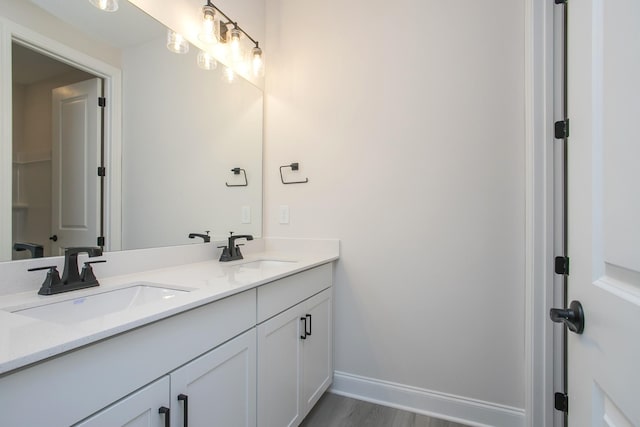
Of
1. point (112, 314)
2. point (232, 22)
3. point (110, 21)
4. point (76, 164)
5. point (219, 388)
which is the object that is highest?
point (232, 22)

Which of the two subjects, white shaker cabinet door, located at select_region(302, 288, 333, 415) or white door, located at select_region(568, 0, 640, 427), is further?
white shaker cabinet door, located at select_region(302, 288, 333, 415)

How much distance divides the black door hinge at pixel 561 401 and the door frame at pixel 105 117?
6.38 feet

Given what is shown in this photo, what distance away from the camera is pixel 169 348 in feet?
2.68

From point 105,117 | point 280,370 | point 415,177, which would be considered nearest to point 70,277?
point 105,117

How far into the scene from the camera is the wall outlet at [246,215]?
6.63ft

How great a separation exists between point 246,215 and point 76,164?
1.03 m

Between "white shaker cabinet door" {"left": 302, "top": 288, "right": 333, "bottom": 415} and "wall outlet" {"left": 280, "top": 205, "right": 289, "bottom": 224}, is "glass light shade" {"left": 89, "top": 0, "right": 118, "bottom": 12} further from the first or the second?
"white shaker cabinet door" {"left": 302, "top": 288, "right": 333, "bottom": 415}

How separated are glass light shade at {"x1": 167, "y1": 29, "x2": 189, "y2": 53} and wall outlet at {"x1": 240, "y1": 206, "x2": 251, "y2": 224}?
3.19 feet

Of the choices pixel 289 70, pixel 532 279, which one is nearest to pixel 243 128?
pixel 289 70

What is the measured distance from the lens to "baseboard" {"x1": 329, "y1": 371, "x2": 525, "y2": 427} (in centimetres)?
157

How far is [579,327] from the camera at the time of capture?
2.15 ft

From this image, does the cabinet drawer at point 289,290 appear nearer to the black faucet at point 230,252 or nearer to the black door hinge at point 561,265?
the black faucet at point 230,252

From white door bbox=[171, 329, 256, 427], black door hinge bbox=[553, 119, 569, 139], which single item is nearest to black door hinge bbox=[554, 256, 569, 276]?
black door hinge bbox=[553, 119, 569, 139]

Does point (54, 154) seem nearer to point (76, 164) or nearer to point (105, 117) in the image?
point (76, 164)
